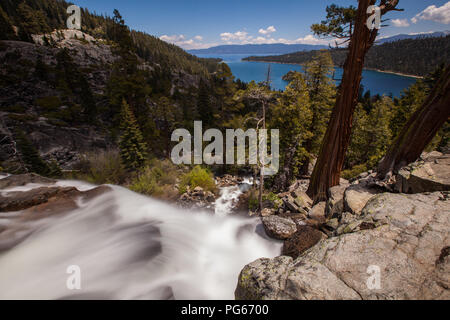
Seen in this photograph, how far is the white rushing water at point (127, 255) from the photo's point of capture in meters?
4.48

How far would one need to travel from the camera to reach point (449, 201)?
4137 mm

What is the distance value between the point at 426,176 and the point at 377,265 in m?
4.11

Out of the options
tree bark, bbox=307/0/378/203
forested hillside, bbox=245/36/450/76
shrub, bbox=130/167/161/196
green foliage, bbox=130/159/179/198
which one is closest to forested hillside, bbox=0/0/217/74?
green foliage, bbox=130/159/179/198

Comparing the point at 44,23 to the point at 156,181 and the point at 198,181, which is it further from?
the point at 198,181

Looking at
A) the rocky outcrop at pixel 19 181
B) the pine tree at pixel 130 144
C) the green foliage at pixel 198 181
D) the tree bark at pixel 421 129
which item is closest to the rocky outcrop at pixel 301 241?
the tree bark at pixel 421 129

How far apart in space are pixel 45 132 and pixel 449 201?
40.4 meters

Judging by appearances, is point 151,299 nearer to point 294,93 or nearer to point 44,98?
point 294,93

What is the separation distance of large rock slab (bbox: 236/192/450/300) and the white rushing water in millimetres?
2101

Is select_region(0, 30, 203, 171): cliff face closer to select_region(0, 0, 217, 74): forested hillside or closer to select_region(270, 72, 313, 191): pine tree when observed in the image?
select_region(0, 0, 217, 74): forested hillside

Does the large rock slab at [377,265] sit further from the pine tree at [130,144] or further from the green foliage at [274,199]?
the pine tree at [130,144]

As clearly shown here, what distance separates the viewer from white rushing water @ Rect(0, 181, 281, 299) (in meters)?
4.48

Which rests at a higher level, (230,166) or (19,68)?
(19,68)

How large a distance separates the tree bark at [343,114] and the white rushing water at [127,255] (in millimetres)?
4196

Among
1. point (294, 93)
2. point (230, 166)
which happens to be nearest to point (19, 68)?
point (230, 166)
